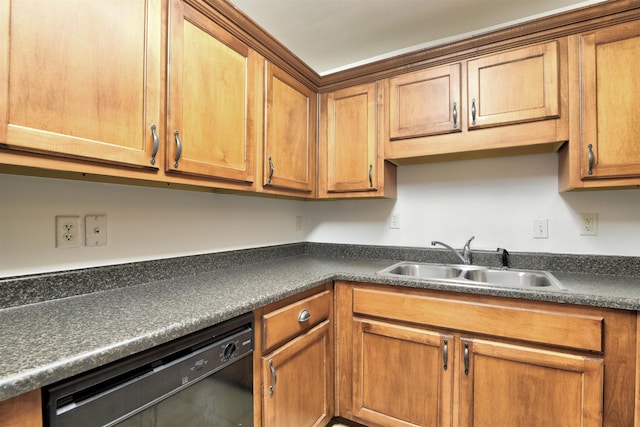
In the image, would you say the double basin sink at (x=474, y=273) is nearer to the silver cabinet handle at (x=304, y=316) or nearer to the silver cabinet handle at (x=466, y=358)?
the silver cabinet handle at (x=466, y=358)

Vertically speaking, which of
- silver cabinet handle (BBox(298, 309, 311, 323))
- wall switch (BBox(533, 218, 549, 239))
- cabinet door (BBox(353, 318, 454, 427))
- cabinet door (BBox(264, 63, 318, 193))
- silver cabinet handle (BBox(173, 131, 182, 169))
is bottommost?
cabinet door (BBox(353, 318, 454, 427))

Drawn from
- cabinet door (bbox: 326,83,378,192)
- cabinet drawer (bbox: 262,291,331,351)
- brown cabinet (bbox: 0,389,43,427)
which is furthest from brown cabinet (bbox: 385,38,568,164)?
brown cabinet (bbox: 0,389,43,427)

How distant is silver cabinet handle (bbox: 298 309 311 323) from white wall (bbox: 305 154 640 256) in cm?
97

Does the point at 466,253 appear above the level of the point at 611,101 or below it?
below

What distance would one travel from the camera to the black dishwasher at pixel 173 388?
0.69m

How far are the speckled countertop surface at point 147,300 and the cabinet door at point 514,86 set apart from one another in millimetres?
819

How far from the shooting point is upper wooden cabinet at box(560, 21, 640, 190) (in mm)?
1372

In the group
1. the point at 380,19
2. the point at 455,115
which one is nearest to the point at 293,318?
the point at 455,115

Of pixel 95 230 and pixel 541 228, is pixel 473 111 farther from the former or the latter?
pixel 95 230

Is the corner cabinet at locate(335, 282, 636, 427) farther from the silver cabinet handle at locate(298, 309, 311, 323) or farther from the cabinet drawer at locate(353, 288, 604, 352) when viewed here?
the silver cabinet handle at locate(298, 309, 311, 323)

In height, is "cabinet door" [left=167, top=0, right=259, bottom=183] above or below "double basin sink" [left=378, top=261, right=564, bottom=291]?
above

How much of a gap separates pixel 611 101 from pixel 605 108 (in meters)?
0.04

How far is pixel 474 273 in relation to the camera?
1829 millimetres

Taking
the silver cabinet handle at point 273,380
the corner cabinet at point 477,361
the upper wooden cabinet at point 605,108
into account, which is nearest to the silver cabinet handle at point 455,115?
the upper wooden cabinet at point 605,108
